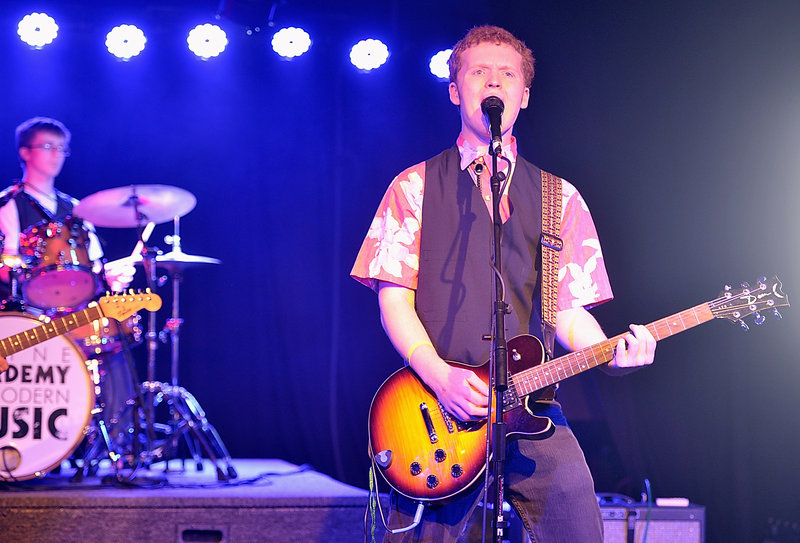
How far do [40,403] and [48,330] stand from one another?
395 millimetres

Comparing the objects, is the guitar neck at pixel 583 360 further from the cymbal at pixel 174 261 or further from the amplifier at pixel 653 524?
the cymbal at pixel 174 261

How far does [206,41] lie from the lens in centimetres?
608

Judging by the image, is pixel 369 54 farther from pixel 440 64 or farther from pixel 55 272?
pixel 55 272

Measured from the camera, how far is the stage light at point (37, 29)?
5949 mm

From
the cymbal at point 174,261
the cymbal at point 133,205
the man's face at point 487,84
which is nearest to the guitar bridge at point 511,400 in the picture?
the man's face at point 487,84

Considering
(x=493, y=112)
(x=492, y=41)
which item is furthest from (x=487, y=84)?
(x=493, y=112)


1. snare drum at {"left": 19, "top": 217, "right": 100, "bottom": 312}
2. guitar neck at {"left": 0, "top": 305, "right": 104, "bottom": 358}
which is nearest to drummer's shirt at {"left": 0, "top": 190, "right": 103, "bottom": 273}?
snare drum at {"left": 19, "top": 217, "right": 100, "bottom": 312}

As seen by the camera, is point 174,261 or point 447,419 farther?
point 174,261

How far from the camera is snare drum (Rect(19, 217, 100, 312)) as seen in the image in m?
4.53

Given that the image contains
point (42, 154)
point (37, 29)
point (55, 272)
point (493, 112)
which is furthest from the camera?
point (37, 29)

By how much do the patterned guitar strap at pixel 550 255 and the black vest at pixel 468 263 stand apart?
25mm

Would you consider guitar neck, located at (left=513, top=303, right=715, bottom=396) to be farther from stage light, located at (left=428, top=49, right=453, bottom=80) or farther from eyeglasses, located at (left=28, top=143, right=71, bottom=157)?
eyeglasses, located at (left=28, top=143, right=71, bottom=157)

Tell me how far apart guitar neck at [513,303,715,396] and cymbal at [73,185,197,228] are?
306 cm

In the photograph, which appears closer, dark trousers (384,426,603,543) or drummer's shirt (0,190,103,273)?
dark trousers (384,426,603,543)
